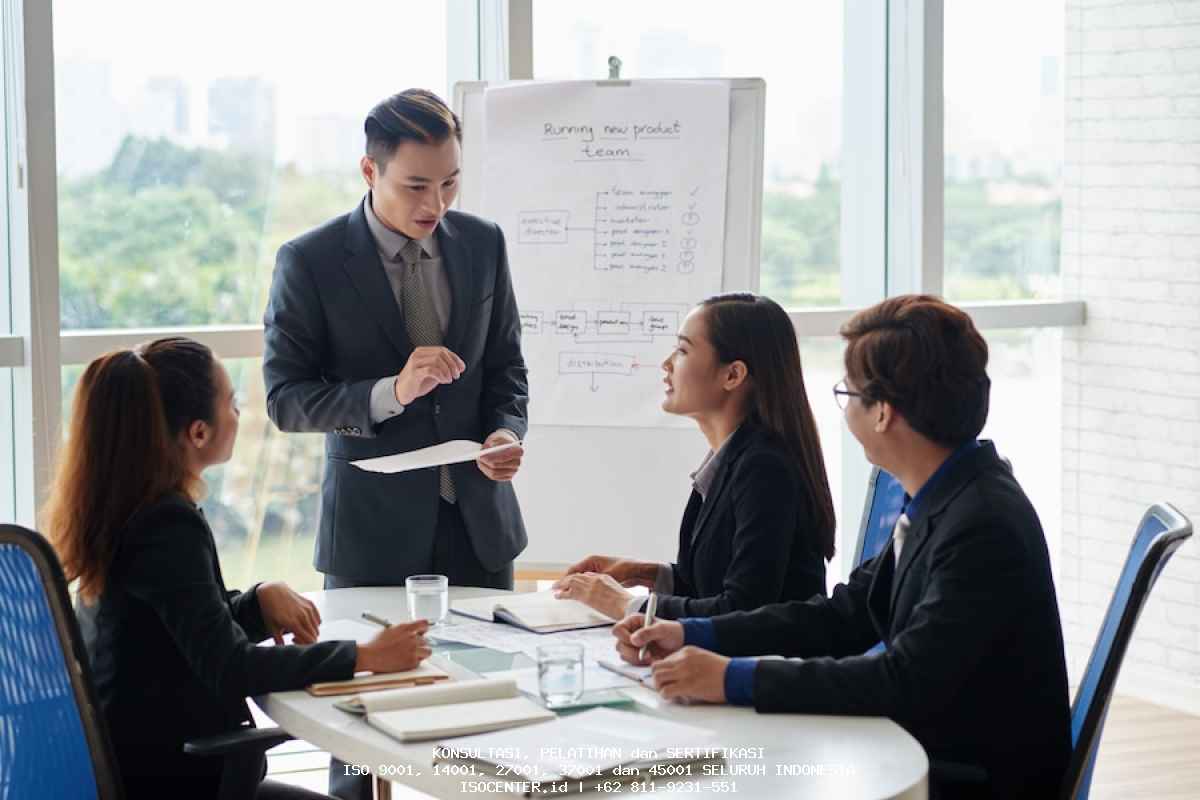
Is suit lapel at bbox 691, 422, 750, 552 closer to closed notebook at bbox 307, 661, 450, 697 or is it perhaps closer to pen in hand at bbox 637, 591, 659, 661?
pen in hand at bbox 637, 591, 659, 661

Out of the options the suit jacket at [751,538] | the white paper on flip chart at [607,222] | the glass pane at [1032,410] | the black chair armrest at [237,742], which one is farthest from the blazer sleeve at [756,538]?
the glass pane at [1032,410]

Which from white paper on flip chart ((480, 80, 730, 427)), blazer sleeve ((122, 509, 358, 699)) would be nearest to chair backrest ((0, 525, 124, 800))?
blazer sleeve ((122, 509, 358, 699))

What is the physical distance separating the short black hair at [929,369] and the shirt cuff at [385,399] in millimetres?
1058

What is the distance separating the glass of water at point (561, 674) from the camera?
6.28 ft

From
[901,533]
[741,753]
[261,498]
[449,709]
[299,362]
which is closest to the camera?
[741,753]

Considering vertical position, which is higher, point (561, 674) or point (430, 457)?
point (430, 457)

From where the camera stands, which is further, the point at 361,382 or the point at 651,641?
the point at 361,382

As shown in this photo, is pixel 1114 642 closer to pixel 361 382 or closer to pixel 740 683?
pixel 740 683

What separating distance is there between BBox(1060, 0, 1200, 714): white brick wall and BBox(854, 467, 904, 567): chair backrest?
92.8 inches

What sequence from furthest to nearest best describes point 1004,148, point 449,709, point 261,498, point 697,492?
point 1004,148 < point 261,498 < point 697,492 < point 449,709

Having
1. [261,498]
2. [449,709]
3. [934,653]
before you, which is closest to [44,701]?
[449,709]

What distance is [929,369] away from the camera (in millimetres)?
2020

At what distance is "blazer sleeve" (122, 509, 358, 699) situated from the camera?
2.00 metres

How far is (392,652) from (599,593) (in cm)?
44
